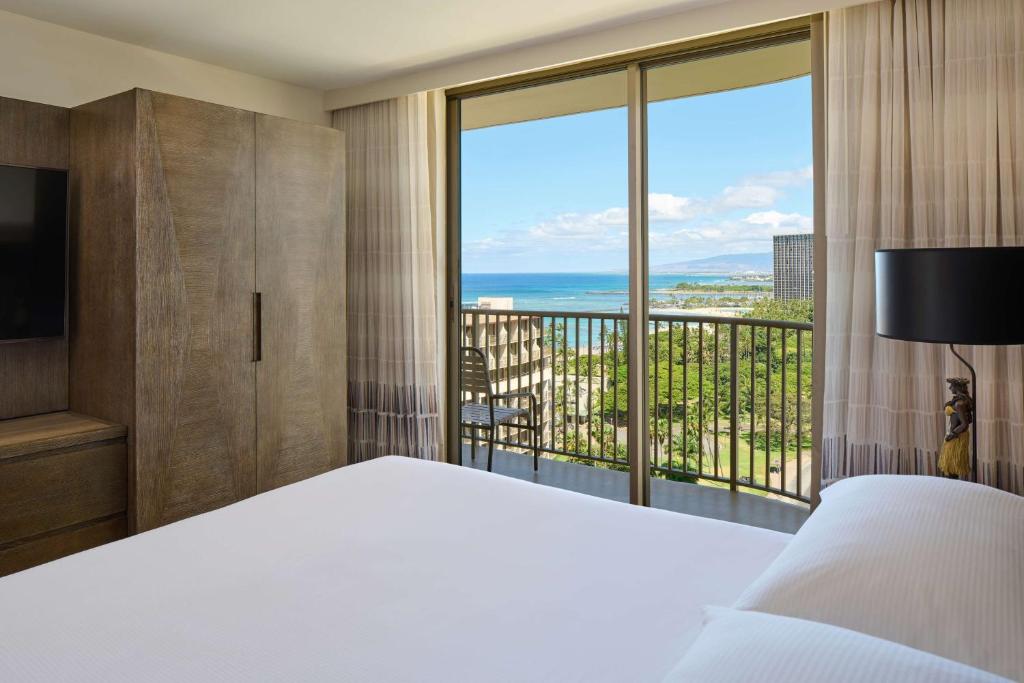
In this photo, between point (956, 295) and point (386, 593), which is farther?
point (956, 295)

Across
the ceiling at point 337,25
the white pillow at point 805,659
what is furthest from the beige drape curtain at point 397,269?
the white pillow at point 805,659

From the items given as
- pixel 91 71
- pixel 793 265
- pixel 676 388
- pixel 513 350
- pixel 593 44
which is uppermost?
pixel 593 44

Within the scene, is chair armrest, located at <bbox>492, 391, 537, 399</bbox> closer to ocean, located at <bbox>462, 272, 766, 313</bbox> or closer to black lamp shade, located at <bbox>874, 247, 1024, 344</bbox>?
ocean, located at <bbox>462, 272, 766, 313</bbox>

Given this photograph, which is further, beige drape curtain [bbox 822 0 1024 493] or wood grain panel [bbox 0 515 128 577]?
wood grain panel [bbox 0 515 128 577]

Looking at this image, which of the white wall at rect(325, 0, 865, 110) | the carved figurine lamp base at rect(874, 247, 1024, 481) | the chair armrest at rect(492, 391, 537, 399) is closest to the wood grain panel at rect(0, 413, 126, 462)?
the chair armrest at rect(492, 391, 537, 399)

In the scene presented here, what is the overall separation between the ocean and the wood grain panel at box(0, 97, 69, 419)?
215 centimetres

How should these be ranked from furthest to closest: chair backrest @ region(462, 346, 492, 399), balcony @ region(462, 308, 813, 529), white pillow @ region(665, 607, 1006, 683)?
chair backrest @ region(462, 346, 492, 399) → balcony @ region(462, 308, 813, 529) → white pillow @ region(665, 607, 1006, 683)

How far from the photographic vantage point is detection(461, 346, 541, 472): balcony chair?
4102 mm

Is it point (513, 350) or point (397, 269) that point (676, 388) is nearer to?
point (513, 350)

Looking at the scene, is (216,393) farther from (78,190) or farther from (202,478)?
(78,190)

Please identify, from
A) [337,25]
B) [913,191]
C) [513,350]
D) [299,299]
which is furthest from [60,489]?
[913,191]

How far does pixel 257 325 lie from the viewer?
3383mm

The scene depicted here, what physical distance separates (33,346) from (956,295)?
367 centimetres

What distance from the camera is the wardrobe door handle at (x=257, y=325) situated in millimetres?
3374
